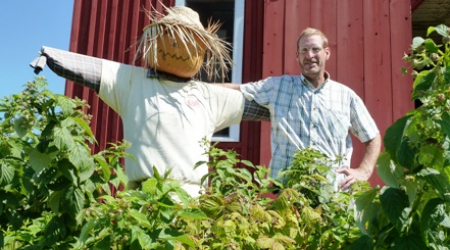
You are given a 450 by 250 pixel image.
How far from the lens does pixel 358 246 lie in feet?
6.03

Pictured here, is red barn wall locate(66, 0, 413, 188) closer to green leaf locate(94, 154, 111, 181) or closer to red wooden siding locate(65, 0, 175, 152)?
red wooden siding locate(65, 0, 175, 152)

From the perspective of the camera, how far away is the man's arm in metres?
3.04

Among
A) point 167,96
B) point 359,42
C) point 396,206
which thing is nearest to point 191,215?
point 396,206

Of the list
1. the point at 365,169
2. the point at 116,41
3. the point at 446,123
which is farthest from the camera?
the point at 116,41

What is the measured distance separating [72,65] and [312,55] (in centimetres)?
140

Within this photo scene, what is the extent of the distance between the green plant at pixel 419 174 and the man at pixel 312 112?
1452 millimetres

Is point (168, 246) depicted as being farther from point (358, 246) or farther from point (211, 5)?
point (211, 5)

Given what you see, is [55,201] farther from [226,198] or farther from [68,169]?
[226,198]

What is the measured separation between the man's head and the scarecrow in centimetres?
37

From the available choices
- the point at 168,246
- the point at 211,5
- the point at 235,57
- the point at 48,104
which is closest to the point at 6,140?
the point at 48,104

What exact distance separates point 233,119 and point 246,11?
A: 2830mm

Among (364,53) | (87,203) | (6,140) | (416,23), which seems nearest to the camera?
(87,203)

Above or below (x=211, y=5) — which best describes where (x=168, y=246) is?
below

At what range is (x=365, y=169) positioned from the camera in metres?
3.31
